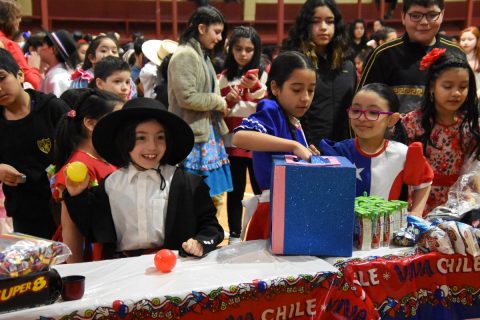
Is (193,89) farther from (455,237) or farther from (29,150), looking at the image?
(455,237)

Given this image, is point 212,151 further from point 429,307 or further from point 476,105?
point 429,307

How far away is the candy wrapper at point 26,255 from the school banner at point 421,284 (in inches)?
32.0

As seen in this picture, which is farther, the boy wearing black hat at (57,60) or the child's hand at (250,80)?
the boy wearing black hat at (57,60)

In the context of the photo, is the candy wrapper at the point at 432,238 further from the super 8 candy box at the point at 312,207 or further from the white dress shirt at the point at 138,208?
the white dress shirt at the point at 138,208

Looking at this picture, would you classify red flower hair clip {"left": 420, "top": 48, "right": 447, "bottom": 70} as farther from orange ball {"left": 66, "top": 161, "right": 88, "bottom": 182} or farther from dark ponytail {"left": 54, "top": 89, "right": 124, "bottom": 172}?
orange ball {"left": 66, "top": 161, "right": 88, "bottom": 182}

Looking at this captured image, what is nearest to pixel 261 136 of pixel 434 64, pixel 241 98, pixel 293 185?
pixel 293 185

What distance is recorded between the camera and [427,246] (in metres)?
1.75

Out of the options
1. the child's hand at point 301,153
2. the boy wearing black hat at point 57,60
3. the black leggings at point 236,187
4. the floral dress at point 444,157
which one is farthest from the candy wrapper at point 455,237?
the boy wearing black hat at point 57,60

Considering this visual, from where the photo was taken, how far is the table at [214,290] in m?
1.39

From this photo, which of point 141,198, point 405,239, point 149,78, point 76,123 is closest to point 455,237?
point 405,239

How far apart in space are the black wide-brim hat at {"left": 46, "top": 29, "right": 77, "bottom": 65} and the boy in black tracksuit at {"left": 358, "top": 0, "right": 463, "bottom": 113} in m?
2.73

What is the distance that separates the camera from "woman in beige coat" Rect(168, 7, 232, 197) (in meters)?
3.38

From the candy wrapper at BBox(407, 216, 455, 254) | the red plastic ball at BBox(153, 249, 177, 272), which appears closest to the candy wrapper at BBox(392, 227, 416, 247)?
the candy wrapper at BBox(407, 216, 455, 254)

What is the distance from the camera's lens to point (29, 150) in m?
2.49
